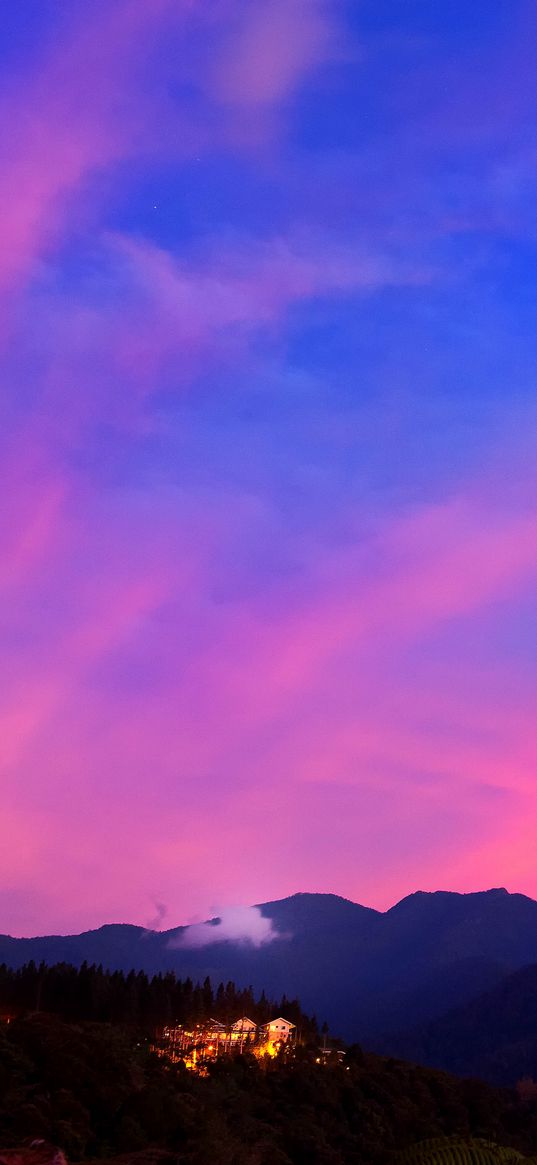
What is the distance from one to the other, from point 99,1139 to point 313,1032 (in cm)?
7302

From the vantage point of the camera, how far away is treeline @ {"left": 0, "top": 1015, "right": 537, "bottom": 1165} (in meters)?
44.4

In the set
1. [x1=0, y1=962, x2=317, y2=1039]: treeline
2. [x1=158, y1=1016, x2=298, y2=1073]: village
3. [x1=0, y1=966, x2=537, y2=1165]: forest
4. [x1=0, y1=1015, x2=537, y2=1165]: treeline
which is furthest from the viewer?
[x1=0, y1=962, x2=317, y2=1039]: treeline

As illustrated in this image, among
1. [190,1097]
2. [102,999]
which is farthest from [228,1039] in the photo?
[190,1097]

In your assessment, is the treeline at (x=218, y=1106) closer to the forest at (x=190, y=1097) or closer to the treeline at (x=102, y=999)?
the forest at (x=190, y=1097)

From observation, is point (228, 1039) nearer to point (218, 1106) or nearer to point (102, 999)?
point (102, 999)

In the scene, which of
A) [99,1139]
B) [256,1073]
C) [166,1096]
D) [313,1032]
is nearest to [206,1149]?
[99,1139]

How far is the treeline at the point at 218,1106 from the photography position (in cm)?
4444

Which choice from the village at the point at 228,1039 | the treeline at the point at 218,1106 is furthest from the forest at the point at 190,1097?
the village at the point at 228,1039

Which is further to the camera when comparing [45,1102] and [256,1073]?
[256,1073]

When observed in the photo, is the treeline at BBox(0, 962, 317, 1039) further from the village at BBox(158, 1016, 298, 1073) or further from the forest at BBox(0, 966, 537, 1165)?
the village at BBox(158, 1016, 298, 1073)

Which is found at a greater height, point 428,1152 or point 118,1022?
point 118,1022

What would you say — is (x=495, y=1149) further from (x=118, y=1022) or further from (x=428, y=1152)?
(x=118, y=1022)

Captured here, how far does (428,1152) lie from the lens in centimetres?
4550

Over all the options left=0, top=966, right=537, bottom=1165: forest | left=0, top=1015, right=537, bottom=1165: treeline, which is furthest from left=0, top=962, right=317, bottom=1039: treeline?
left=0, top=1015, right=537, bottom=1165: treeline
